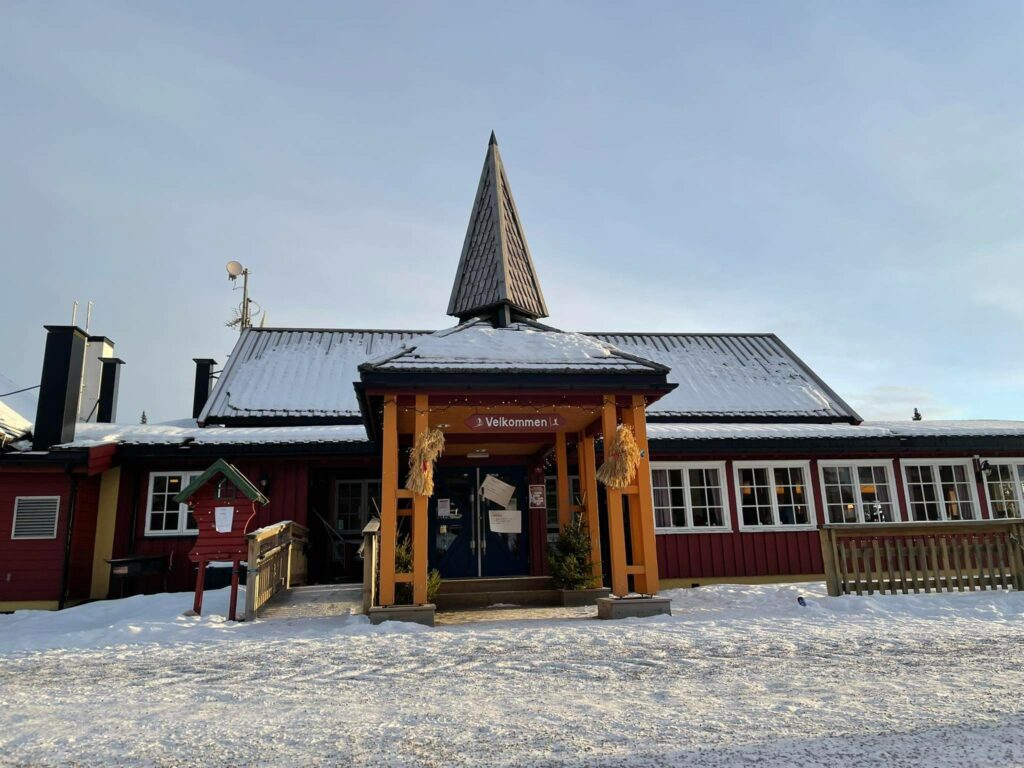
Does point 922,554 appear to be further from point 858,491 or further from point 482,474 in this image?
point 482,474

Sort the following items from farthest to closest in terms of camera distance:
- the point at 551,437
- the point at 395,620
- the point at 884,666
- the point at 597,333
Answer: the point at 597,333 < the point at 551,437 < the point at 395,620 < the point at 884,666

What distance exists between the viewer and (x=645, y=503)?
9109 mm

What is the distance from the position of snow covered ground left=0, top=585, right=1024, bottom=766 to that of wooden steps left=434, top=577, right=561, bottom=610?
182cm

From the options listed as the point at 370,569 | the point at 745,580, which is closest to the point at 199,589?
the point at 370,569

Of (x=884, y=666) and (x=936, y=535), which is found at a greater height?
(x=936, y=535)

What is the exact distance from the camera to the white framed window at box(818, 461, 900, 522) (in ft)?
46.1

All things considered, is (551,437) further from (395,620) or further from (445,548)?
(395,620)

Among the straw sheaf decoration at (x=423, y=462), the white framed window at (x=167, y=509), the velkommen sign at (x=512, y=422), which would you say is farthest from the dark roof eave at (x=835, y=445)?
the white framed window at (x=167, y=509)

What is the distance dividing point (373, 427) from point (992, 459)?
13.1 metres

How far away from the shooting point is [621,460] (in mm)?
8867

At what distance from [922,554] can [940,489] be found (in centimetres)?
504

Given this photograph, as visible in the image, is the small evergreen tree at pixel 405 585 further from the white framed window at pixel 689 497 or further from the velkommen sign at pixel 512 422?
the white framed window at pixel 689 497

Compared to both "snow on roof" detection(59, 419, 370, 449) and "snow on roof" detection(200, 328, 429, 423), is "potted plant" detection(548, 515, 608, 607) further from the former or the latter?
"snow on roof" detection(200, 328, 429, 423)

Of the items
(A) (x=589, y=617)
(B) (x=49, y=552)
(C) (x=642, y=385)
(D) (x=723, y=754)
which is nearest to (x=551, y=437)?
(C) (x=642, y=385)
